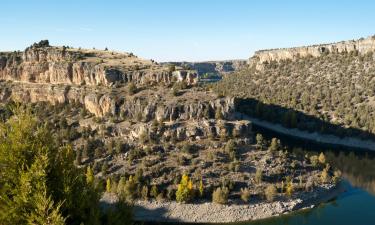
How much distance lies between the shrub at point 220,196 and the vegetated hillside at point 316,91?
59.8 metres

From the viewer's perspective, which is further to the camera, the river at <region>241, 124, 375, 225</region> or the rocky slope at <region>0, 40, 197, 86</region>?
the rocky slope at <region>0, 40, 197, 86</region>

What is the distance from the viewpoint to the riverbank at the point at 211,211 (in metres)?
59.6

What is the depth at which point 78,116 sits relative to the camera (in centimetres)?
Result: 9431

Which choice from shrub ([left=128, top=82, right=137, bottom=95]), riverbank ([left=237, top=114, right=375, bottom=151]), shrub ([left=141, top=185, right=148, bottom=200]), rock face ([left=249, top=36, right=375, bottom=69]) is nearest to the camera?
shrub ([left=141, top=185, right=148, bottom=200])

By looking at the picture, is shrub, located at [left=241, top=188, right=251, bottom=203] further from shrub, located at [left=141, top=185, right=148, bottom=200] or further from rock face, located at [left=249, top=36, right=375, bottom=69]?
rock face, located at [left=249, top=36, right=375, bottom=69]

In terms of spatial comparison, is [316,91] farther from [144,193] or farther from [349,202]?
[144,193]

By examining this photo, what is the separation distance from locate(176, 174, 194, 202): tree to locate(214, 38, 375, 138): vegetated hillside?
62.5 meters

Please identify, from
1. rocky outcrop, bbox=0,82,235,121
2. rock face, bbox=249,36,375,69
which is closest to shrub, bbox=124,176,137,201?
rocky outcrop, bbox=0,82,235,121

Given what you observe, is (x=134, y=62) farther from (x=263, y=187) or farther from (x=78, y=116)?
(x=263, y=187)

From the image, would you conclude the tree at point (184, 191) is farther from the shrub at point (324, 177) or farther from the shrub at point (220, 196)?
the shrub at point (324, 177)

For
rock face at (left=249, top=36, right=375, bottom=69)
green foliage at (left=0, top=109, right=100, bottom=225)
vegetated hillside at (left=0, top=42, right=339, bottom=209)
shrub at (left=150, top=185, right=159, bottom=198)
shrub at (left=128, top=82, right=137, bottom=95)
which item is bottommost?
shrub at (left=150, top=185, right=159, bottom=198)

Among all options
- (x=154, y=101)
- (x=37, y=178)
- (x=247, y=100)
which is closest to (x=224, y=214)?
(x=154, y=101)

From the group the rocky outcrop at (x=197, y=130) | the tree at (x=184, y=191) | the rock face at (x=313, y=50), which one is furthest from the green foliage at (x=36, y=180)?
the rock face at (x=313, y=50)

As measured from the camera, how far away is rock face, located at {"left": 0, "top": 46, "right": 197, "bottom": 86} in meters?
98.9
